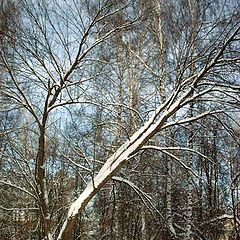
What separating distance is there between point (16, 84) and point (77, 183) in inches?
332

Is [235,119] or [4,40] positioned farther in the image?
[235,119]

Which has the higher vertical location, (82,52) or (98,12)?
(98,12)

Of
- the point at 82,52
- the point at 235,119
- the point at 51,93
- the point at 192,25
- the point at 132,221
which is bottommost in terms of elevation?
the point at 132,221

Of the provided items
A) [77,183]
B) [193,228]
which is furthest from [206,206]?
[77,183]

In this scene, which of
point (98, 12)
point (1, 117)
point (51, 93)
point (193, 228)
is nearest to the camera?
point (51, 93)

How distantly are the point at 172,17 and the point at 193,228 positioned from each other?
6.08 metres

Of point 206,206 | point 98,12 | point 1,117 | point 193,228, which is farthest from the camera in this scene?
point 206,206

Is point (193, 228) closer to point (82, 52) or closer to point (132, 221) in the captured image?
point (132, 221)

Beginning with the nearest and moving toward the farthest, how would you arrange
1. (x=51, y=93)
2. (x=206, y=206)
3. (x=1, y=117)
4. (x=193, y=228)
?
(x=51, y=93), (x=1, y=117), (x=193, y=228), (x=206, y=206)

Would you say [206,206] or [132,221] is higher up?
[206,206]

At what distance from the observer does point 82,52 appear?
26.0 ft

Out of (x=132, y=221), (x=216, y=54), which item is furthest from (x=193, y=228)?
(x=216, y=54)

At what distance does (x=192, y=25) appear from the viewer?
7.50 meters

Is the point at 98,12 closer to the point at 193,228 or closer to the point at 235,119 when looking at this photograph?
the point at 235,119
